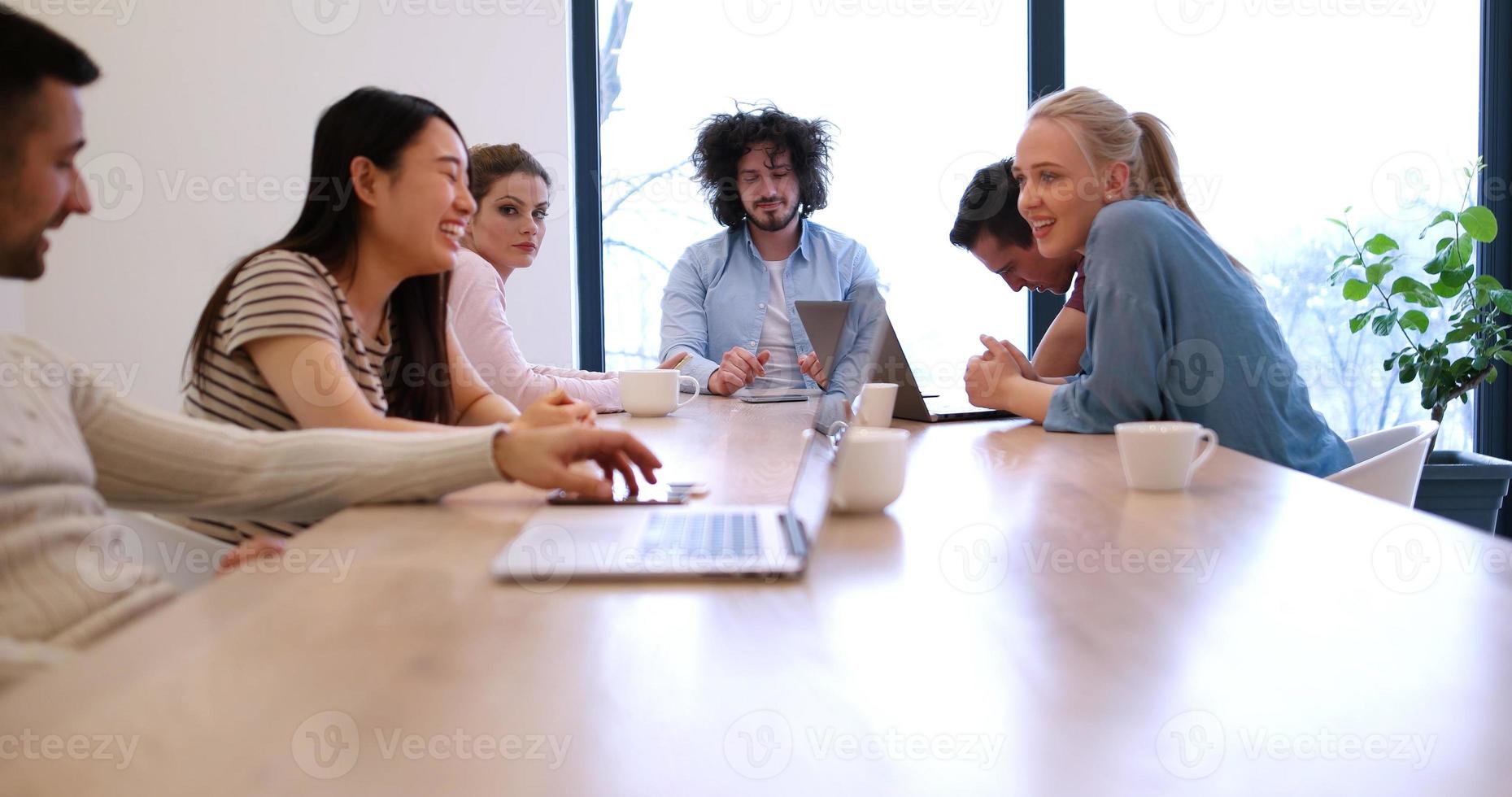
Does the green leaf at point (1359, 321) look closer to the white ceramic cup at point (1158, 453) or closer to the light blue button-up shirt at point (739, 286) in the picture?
the light blue button-up shirt at point (739, 286)

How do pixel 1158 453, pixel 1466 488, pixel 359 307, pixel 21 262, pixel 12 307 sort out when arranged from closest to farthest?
pixel 21 262 < pixel 1158 453 < pixel 359 307 < pixel 1466 488 < pixel 12 307

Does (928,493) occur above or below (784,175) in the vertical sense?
below

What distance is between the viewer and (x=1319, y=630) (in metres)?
0.66

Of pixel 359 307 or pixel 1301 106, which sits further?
pixel 1301 106

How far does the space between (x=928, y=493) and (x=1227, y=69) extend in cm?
325

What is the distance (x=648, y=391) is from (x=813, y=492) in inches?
39.7

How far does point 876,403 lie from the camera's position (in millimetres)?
1669

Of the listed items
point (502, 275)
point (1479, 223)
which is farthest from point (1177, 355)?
point (1479, 223)

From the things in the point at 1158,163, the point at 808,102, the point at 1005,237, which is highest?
the point at 808,102

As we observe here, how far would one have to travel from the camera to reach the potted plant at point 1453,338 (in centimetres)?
321

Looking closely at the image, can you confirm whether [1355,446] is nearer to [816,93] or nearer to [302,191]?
[816,93]

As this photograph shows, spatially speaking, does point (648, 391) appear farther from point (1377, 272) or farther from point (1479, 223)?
point (1479, 223)

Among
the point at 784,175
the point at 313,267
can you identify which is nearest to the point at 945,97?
the point at 784,175

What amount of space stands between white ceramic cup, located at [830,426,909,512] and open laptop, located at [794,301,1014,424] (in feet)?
2.47
